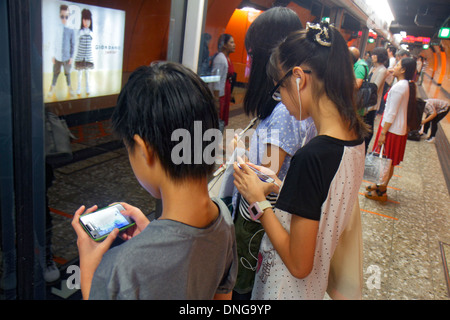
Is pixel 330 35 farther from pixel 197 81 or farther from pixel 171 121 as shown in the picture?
pixel 171 121

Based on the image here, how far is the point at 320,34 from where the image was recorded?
1.20 m

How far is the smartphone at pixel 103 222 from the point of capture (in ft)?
3.09

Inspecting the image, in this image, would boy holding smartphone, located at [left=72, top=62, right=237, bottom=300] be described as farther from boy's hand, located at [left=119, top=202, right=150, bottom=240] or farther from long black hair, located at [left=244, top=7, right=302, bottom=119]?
long black hair, located at [left=244, top=7, right=302, bottom=119]

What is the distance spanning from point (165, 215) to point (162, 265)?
13 centimetres

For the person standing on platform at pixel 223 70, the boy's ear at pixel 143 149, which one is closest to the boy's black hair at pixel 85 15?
the boy's ear at pixel 143 149

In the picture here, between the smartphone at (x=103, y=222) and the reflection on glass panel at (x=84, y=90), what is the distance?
98 cm

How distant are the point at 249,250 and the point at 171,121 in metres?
0.84

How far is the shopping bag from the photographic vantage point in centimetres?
455

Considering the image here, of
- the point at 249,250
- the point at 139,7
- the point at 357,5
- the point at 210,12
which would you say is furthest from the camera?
the point at 357,5

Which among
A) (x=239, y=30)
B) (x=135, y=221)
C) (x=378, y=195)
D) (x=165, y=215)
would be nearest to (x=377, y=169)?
(x=378, y=195)

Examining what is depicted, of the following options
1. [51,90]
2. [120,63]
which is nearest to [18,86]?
[51,90]

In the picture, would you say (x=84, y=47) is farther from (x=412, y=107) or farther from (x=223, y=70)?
(x=412, y=107)

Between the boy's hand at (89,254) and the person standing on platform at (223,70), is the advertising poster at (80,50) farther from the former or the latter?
the person standing on platform at (223,70)

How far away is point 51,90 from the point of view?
5.92ft
